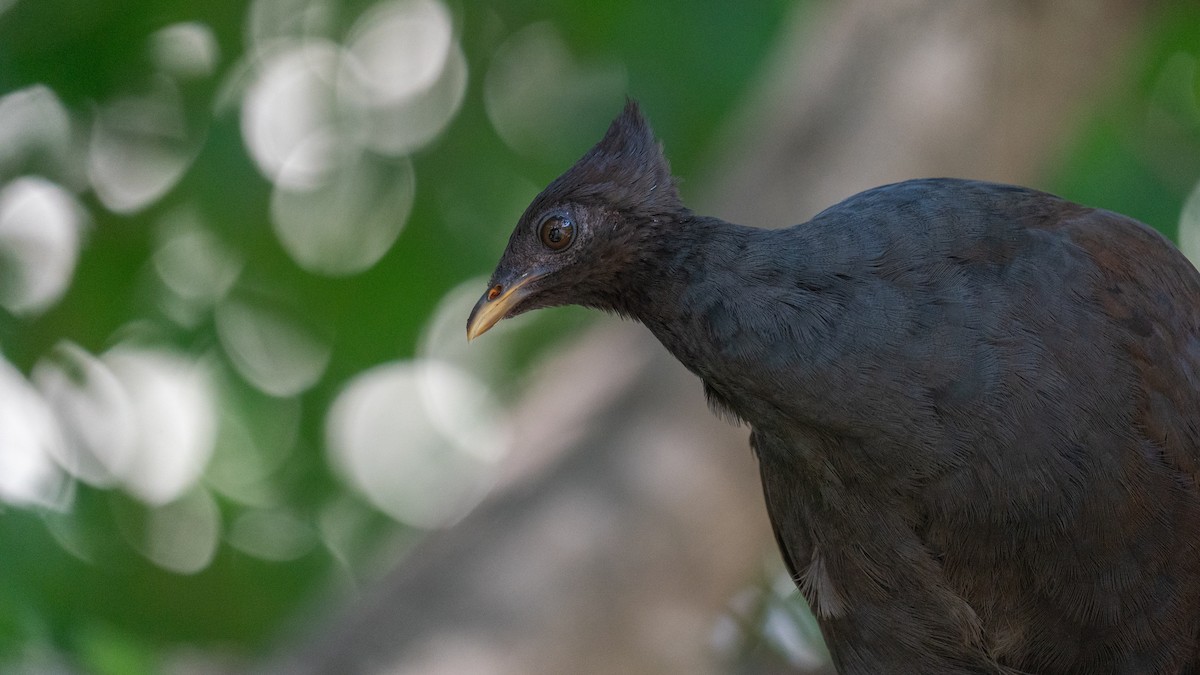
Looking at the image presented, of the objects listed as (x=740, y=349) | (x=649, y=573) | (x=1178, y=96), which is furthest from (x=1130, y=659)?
(x=1178, y=96)

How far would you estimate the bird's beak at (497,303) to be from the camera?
2451 mm

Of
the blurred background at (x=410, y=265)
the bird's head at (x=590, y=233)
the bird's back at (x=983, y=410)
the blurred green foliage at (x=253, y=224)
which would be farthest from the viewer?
the blurred green foliage at (x=253, y=224)

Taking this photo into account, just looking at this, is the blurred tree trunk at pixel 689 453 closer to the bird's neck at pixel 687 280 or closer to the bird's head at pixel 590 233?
the bird's head at pixel 590 233

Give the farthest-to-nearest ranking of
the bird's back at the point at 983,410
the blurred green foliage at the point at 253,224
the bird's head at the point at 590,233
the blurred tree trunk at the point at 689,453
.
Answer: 1. the blurred green foliage at the point at 253,224
2. the blurred tree trunk at the point at 689,453
3. the bird's head at the point at 590,233
4. the bird's back at the point at 983,410

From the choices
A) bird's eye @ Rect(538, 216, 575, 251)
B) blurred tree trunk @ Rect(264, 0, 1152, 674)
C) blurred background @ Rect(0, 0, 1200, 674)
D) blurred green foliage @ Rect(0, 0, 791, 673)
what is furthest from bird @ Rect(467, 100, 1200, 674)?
blurred green foliage @ Rect(0, 0, 791, 673)

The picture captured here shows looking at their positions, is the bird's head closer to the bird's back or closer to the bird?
the bird

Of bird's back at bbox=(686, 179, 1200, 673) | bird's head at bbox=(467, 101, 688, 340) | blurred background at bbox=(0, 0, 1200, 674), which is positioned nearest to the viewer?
bird's back at bbox=(686, 179, 1200, 673)

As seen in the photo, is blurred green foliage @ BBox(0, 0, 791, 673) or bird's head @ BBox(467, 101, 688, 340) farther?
blurred green foliage @ BBox(0, 0, 791, 673)

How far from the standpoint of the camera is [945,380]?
228cm

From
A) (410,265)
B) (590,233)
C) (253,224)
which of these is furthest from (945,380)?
(253,224)

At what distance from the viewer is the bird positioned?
2.27 m

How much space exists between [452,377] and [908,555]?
14.8ft

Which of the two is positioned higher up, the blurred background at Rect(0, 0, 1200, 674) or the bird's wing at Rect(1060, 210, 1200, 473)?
the bird's wing at Rect(1060, 210, 1200, 473)

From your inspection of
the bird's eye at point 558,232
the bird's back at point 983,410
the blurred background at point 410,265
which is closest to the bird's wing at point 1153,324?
the bird's back at point 983,410
